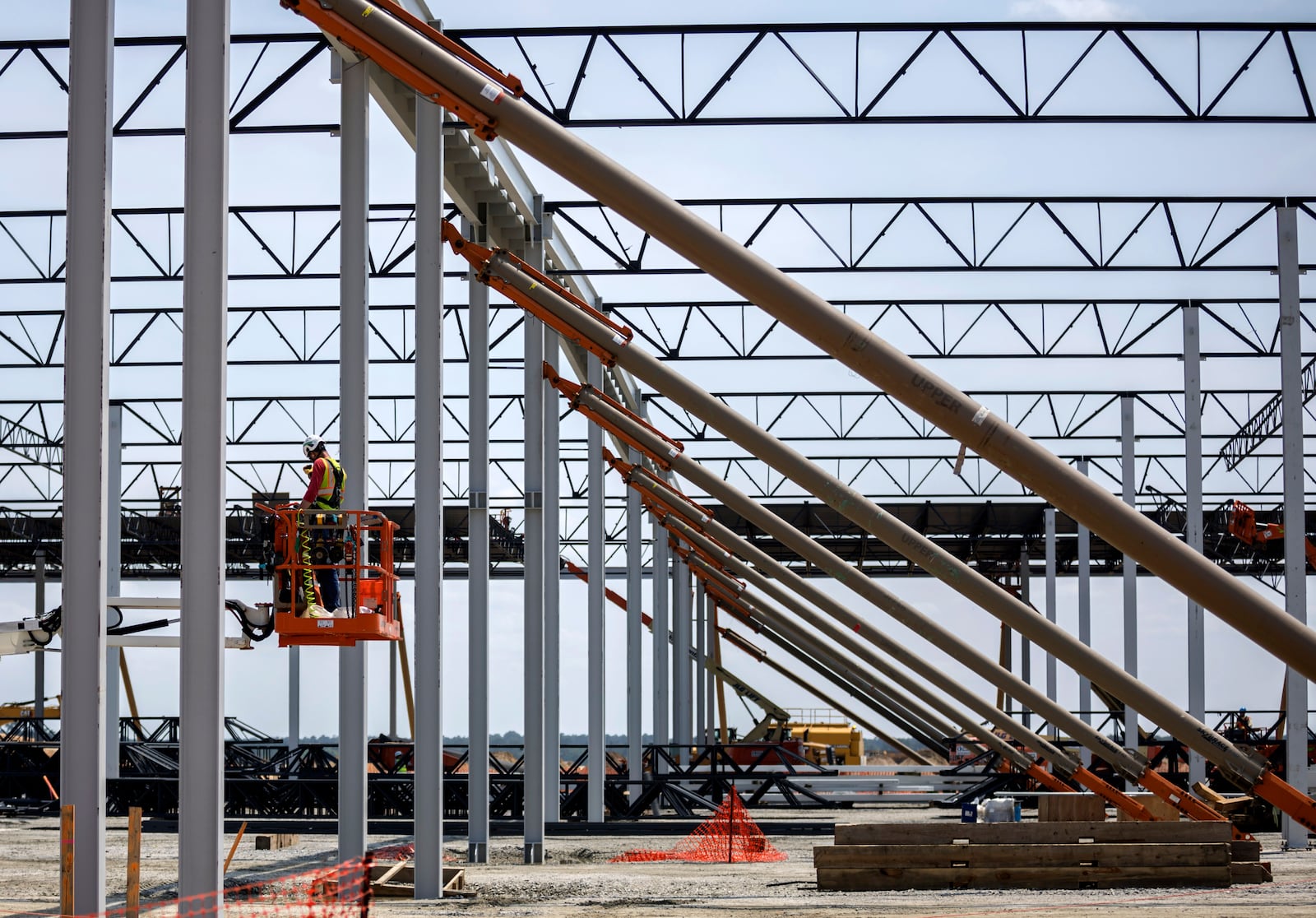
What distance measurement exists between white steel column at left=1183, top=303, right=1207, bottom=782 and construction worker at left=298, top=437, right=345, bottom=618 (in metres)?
16.3

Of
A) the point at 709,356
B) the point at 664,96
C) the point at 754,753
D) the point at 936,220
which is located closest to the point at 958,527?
the point at 754,753

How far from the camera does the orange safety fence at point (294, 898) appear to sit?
12641mm

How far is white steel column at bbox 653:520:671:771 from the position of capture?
35.8 m

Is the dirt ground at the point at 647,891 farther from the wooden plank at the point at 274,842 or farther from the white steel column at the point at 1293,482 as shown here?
the white steel column at the point at 1293,482

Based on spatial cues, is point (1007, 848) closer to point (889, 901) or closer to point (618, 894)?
point (889, 901)

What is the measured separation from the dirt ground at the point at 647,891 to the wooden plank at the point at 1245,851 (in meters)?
0.41

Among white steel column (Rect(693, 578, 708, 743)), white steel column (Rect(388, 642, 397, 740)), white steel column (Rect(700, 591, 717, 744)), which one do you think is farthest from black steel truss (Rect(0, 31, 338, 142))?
white steel column (Rect(388, 642, 397, 740))

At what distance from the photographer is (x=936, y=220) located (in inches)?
1035

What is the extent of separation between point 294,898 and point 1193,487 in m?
16.8

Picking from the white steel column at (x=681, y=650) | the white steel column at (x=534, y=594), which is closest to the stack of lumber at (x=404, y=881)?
the white steel column at (x=534, y=594)

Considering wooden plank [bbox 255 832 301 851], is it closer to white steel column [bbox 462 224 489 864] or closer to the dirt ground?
the dirt ground

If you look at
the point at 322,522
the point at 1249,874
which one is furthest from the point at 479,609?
the point at 1249,874

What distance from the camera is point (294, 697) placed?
1613 inches

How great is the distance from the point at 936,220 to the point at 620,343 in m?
9.11
